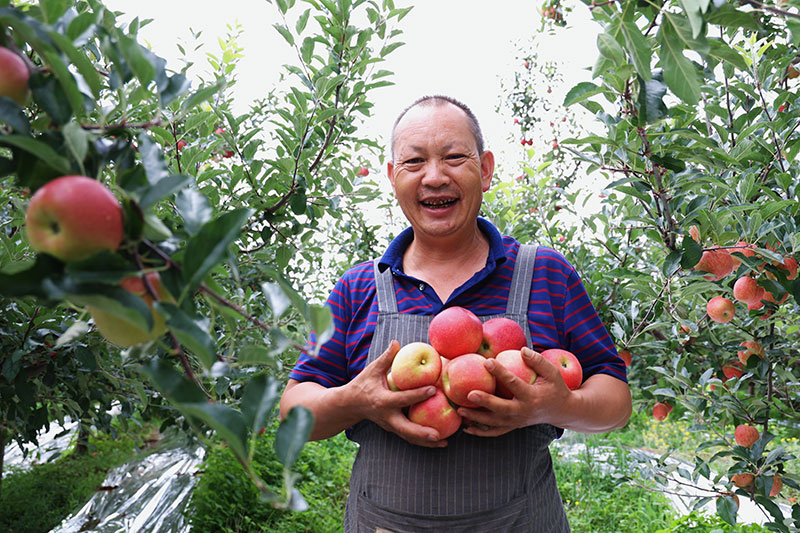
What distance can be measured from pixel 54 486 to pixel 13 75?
5.44 m

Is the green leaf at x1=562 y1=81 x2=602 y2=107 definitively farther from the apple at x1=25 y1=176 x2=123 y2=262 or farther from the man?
the apple at x1=25 y1=176 x2=123 y2=262

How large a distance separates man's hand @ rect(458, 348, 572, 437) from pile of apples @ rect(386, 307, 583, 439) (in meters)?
0.03

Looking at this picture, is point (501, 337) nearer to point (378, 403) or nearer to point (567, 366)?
point (567, 366)

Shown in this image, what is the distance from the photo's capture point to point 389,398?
116cm

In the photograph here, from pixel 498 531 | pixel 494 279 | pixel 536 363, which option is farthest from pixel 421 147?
pixel 498 531

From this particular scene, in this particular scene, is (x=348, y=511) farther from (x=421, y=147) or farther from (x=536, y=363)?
(x=421, y=147)

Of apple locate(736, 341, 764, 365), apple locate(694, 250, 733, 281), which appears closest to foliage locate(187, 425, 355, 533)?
apple locate(736, 341, 764, 365)

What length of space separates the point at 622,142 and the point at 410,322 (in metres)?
0.68

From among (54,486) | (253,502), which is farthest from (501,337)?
(54,486)

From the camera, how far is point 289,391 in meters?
1.42

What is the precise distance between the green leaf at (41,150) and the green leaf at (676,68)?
66 centimetres

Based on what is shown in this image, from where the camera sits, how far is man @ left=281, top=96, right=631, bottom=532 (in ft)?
3.94

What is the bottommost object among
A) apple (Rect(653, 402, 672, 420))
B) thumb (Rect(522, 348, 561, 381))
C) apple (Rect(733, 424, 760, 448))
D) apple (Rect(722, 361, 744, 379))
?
apple (Rect(653, 402, 672, 420))

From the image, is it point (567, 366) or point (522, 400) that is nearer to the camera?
point (522, 400)
